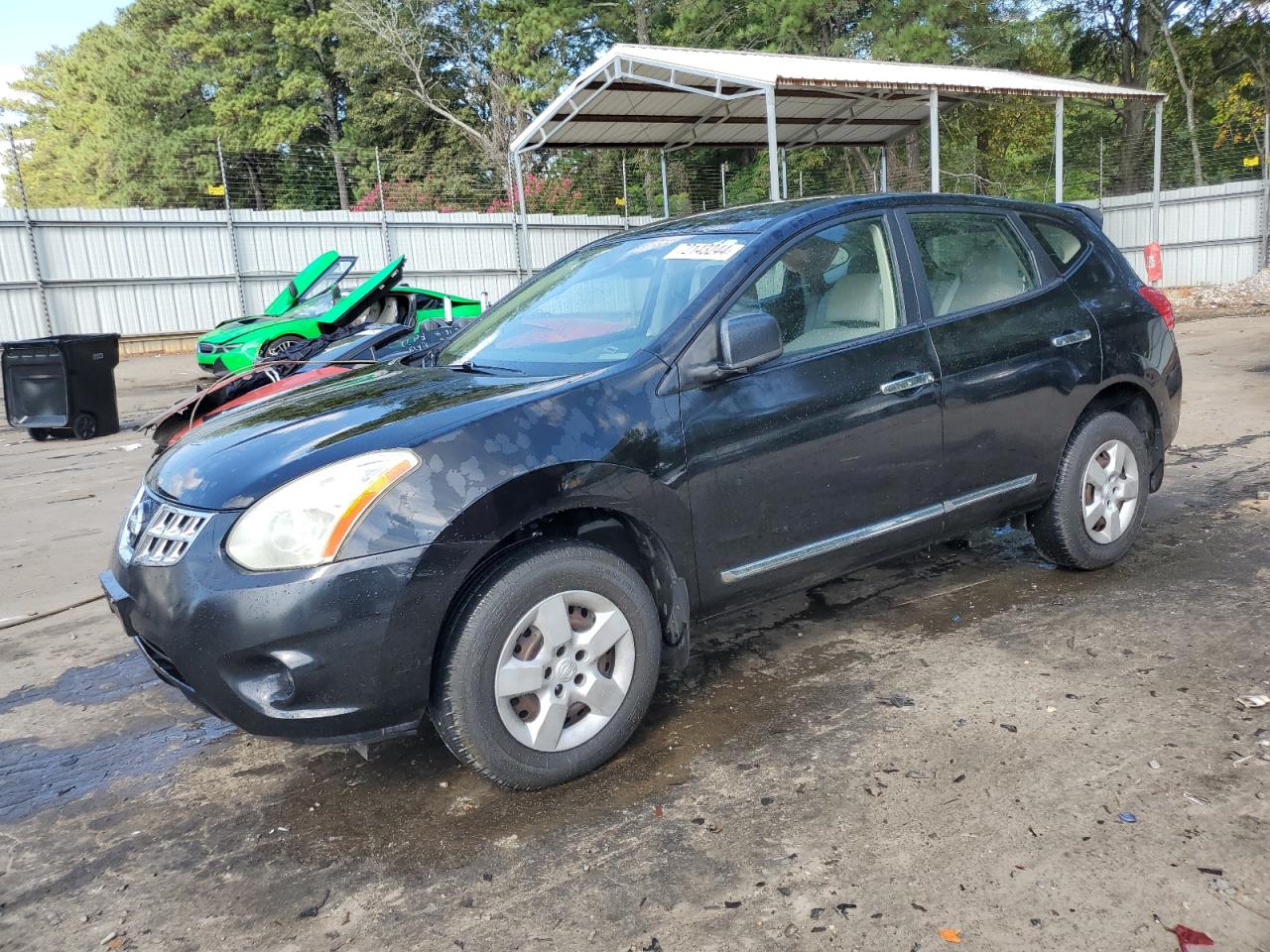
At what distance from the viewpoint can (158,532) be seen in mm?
2836

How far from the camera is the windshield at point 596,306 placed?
11.2 ft

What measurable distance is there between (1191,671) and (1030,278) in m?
1.72

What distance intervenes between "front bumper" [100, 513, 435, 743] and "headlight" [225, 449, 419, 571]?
0.13 ft

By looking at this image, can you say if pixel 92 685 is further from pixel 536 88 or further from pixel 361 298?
pixel 536 88

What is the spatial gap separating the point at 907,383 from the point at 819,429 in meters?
0.46

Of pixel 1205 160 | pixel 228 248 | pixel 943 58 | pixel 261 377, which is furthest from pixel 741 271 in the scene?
pixel 943 58

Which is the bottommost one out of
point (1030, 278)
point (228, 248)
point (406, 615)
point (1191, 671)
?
point (1191, 671)

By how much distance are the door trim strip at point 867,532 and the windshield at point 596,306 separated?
82 centimetres

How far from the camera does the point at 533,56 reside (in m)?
31.5

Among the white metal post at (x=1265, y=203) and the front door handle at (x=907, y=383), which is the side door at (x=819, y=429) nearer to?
the front door handle at (x=907, y=383)

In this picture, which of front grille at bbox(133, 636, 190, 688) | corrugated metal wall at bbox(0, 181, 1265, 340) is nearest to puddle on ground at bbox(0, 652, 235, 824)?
front grille at bbox(133, 636, 190, 688)

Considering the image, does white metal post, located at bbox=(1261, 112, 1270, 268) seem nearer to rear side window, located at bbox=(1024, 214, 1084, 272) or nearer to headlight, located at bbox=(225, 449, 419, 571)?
rear side window, located at bbox=(1024, 214, 1084, 272)

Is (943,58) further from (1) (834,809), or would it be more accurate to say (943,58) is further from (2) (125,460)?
(1) (834,809)

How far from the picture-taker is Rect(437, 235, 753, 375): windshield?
11.2 feet
